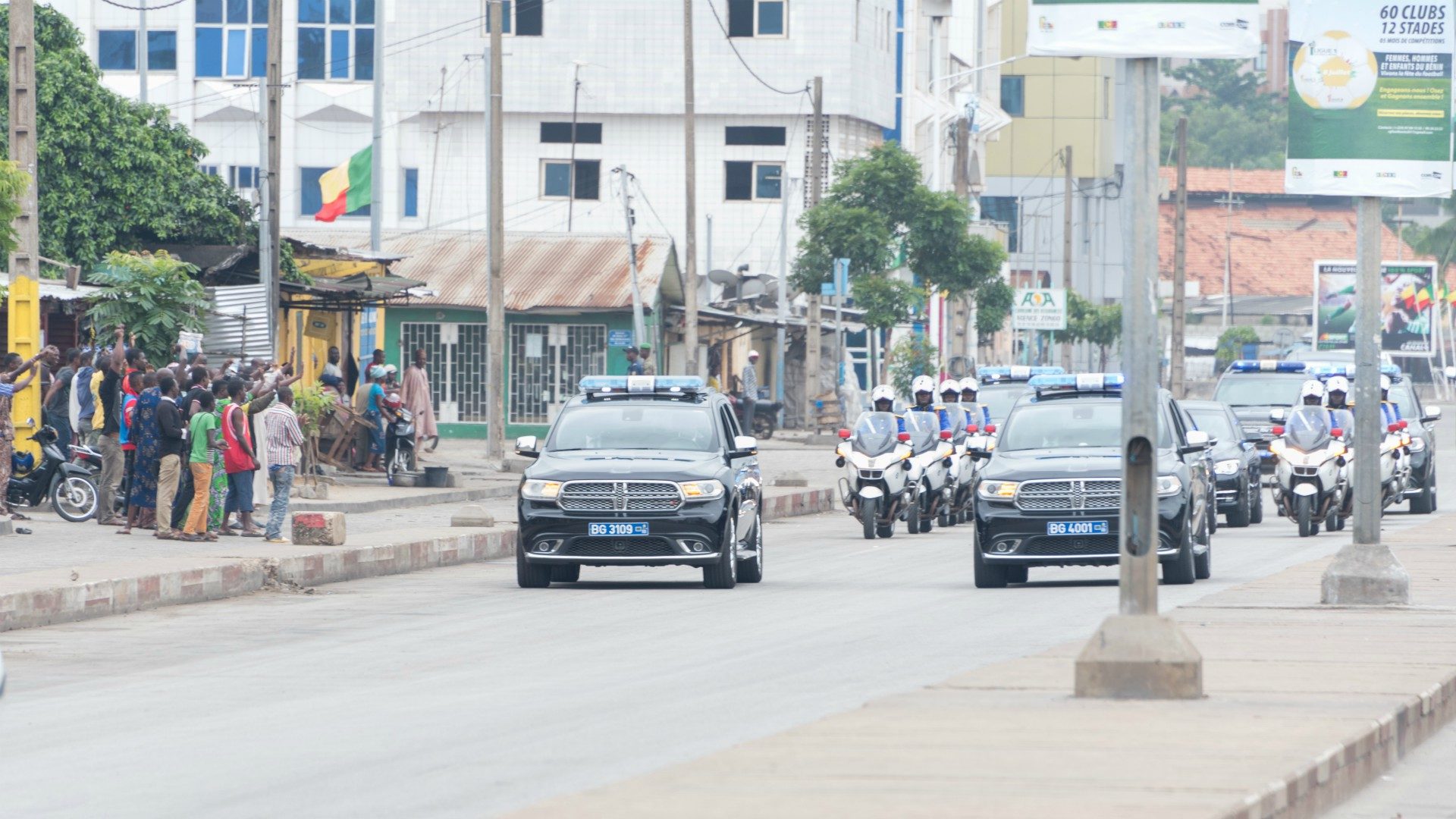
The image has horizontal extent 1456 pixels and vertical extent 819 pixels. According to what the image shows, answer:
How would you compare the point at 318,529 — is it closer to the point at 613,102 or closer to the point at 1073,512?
the point at 1073,512

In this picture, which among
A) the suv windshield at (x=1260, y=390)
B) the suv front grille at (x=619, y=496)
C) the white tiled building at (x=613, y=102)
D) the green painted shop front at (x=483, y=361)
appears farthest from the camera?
the white tiled building at (x=613, y=102)

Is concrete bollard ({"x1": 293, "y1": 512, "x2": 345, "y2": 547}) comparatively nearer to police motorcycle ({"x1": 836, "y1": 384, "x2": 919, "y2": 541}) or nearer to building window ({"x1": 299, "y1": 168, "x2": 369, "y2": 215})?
police motorcycle ({"x1": 836, "y1": 384, "x2": 919, "y2": 541})

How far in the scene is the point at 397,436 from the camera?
33156mm

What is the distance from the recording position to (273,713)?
1155 cm

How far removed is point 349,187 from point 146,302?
20566 mm

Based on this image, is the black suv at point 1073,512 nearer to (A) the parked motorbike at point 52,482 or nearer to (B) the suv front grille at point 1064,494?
(B) the suv front grille at point 1064,494

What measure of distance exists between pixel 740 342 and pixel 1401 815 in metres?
51.5

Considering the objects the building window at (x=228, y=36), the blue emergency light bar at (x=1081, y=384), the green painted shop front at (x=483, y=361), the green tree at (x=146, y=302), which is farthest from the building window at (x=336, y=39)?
the blue emergency light bar at (x=1081, y=384)

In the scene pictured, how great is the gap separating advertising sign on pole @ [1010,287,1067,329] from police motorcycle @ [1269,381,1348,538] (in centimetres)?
3107

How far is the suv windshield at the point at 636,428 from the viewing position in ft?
67.4

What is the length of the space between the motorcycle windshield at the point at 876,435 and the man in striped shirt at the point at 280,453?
709cm

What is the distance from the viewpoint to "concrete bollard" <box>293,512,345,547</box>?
2203 centimetres

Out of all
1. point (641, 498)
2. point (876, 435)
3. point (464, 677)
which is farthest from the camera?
point (876, 435)

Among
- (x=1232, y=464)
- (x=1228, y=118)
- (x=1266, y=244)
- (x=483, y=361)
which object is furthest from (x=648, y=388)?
(x=1228, y=118)
